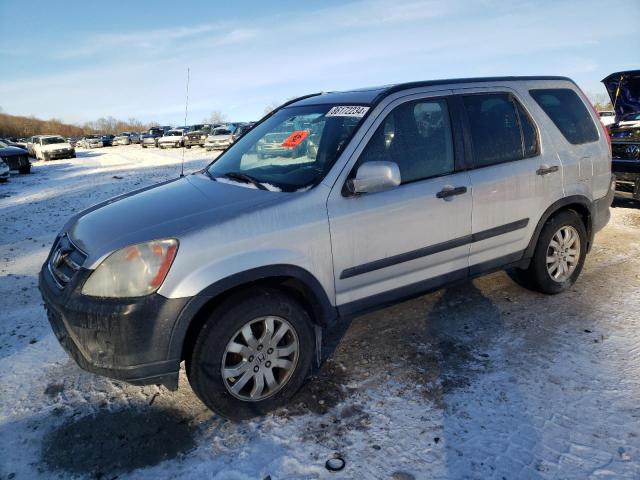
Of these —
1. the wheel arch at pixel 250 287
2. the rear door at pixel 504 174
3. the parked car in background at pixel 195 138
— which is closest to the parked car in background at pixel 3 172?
the parked car in background at pixel 195 138

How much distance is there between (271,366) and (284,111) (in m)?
2.19

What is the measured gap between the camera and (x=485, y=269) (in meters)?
3.46

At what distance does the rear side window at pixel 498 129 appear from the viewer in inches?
130

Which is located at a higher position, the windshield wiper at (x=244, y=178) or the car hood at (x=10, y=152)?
the car hood at (x=10, y=152)

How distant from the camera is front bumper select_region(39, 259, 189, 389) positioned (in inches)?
87.7

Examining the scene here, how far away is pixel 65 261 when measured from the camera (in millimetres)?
2607

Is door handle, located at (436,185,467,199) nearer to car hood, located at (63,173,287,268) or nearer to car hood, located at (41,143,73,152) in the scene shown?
car hood, located at (63,173,287,268)

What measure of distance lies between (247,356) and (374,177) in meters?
1.29

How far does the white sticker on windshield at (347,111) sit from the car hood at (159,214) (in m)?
0.82

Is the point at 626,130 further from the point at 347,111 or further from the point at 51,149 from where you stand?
the point at 51,149

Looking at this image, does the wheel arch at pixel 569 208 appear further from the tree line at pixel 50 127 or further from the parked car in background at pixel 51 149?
the tree line at pixel 50 127

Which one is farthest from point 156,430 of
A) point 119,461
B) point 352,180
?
point 352,180

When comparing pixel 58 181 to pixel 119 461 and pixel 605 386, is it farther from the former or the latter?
pixel 605 386

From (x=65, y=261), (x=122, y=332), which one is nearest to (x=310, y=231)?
(x=122, y=332)
